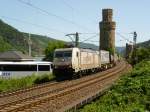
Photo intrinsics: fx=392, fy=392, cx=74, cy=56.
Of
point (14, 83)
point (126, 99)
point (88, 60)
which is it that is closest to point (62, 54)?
point (14, 83)

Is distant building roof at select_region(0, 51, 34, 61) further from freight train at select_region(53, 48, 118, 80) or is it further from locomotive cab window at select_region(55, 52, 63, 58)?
locomotive cab window at select_region(55, 52, 63, 58)

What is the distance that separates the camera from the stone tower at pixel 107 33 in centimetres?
14788

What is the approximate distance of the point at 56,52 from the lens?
133ft

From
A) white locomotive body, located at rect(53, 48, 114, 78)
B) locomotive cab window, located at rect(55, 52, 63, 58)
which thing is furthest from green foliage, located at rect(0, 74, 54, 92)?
locomotive cab window, located at rect(55, 52, 63, 58)

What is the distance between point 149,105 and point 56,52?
82.1 feet

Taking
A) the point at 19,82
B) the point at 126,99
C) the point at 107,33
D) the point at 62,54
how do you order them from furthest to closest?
1. the point at 107,33
2. the point at 62,54
3. the point at 19,82
4. the point at 126,99

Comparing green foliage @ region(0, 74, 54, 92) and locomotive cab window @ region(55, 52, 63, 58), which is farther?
locomotive cab window @ region(55, 52, 63, 58)

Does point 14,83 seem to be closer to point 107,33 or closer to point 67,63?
point 67,63

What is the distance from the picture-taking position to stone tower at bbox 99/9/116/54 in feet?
485

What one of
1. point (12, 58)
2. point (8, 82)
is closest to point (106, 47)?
point (12, 58)

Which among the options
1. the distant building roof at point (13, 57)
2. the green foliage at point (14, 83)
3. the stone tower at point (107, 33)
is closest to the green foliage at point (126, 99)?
the green foliage at point (14, 83)

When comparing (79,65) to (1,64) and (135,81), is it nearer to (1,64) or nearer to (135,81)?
(1,64)

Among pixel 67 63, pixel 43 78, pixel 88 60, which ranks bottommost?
pixel 43 78

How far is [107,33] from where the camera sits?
151875 millimetres
